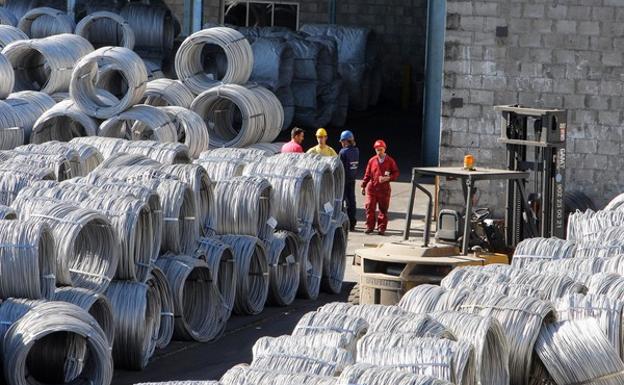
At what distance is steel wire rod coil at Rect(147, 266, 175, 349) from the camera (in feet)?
43.4

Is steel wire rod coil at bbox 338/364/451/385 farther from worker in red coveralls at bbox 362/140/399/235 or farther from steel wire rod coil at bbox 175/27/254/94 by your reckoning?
steel wire rod coil at bbox 175/27/254/94

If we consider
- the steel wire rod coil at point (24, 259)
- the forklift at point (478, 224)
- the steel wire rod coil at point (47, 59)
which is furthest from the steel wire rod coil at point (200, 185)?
the steel wire rod coil at point (47, 59)

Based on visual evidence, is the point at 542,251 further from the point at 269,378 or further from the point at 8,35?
the point at 8,35

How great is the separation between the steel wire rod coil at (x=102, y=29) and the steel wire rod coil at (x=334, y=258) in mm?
10135

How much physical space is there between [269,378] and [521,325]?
2.86 metres

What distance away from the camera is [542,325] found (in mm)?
10141

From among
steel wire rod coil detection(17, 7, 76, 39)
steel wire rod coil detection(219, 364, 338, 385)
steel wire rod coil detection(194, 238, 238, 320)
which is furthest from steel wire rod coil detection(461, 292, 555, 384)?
steel wire rod coil detection(17, 7, 76, 39)

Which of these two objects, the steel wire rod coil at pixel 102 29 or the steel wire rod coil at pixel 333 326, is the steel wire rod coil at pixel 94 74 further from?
Answer: the steel wire rod coil at pixel 333 326

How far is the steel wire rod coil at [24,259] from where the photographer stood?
36.6 ft

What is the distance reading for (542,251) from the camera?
1288 cm

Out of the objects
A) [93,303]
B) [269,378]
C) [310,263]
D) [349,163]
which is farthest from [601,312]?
[349,163]

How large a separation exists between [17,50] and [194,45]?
3.03 meters

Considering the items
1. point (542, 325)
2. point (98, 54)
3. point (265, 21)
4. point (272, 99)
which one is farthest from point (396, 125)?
point (542, 325)

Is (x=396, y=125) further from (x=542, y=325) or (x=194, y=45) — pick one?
(x=542, y=325)
